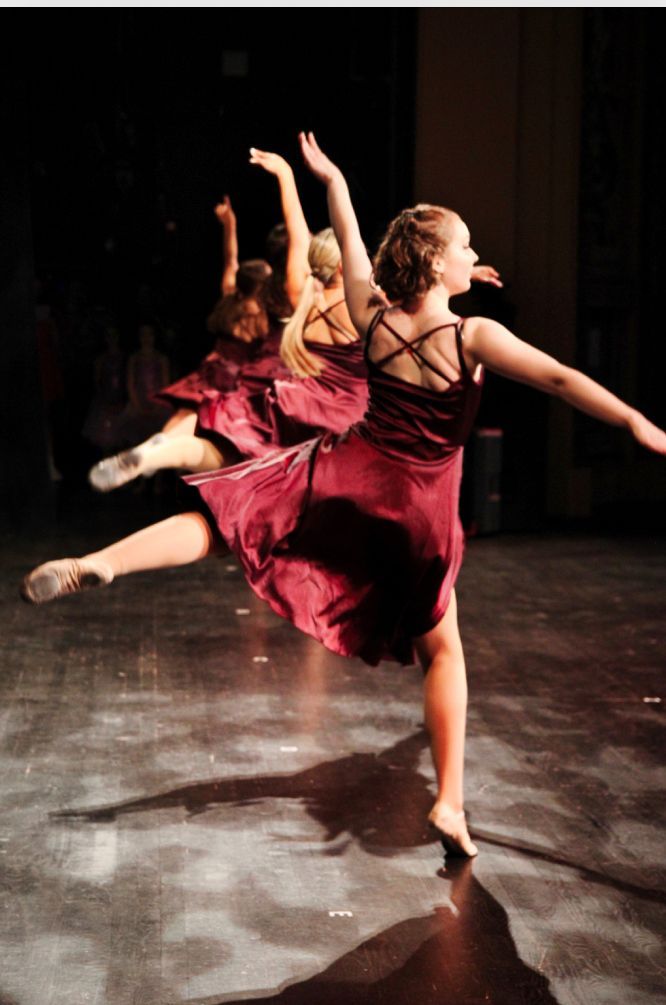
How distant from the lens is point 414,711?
15.0 feet

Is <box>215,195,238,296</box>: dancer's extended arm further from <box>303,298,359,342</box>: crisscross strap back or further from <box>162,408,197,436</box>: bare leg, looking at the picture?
<box>303,298,359,342</box>: crisscross strap back

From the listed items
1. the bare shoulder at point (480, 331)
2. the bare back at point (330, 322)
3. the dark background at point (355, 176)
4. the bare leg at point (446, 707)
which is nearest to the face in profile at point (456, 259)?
the bare shoulder at point (480, 331)

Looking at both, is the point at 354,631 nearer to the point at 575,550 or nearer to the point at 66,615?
the point at 66,615

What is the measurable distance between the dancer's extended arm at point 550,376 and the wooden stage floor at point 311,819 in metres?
1.04

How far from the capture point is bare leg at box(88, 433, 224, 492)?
145 inches

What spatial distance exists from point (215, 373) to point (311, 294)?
2.42 meters

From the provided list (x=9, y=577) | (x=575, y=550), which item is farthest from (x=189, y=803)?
Answer: (x=575, y=550)

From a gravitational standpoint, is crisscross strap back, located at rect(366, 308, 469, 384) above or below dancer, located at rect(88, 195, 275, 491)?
above

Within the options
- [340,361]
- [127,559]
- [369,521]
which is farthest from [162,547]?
[340,361]

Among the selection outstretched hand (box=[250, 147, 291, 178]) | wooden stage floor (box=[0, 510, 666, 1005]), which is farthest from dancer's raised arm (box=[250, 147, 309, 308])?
wooden stage floor (box=[0, 510, 666, 1005])

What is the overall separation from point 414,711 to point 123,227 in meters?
7.40

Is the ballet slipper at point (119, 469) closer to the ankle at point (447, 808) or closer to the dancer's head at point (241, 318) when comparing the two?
the ankle at point (447, 808)

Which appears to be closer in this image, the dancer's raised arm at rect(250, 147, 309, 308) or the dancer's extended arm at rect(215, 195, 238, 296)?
the dancer's raised arm at rect(250, 147, 309, 308)

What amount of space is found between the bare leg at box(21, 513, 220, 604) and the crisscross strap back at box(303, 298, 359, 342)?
49.8 inches
